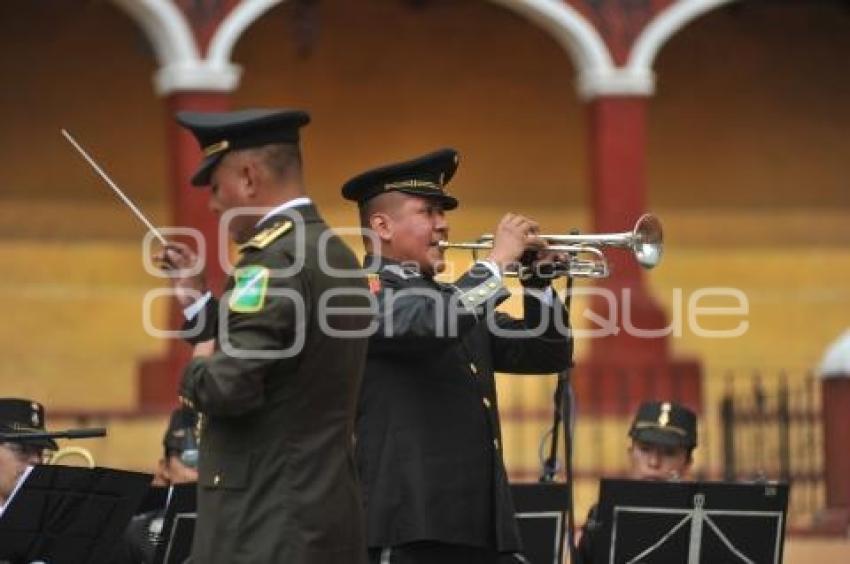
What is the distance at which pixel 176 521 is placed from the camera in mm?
9438

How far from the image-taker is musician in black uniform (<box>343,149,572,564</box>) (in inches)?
300

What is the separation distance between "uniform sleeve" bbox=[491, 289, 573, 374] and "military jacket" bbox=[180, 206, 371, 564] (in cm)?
141

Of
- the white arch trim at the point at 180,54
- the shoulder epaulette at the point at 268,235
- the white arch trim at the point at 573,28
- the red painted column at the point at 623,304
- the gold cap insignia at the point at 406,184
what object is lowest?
the shoulder epaulette at the point at 268,235

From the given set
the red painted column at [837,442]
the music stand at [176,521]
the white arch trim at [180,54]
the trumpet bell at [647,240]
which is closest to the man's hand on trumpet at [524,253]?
the trumpet bell at [647,240]

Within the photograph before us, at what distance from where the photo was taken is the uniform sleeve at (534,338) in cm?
821

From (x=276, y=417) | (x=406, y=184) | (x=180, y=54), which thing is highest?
(x=180, y=54)

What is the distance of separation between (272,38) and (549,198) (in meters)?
2.76

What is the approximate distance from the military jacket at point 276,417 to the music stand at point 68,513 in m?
2.03

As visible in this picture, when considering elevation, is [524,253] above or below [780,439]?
below

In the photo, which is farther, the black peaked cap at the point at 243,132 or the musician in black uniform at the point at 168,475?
the musician in black uniform at the point at 168,475

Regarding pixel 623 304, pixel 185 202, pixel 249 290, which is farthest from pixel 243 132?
pixel 623 304

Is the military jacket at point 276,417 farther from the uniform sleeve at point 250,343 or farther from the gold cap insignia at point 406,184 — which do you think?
the gold cap insignia at point 406,184

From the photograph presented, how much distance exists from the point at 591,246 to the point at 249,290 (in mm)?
2286

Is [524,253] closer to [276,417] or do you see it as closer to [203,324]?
[203,324]
